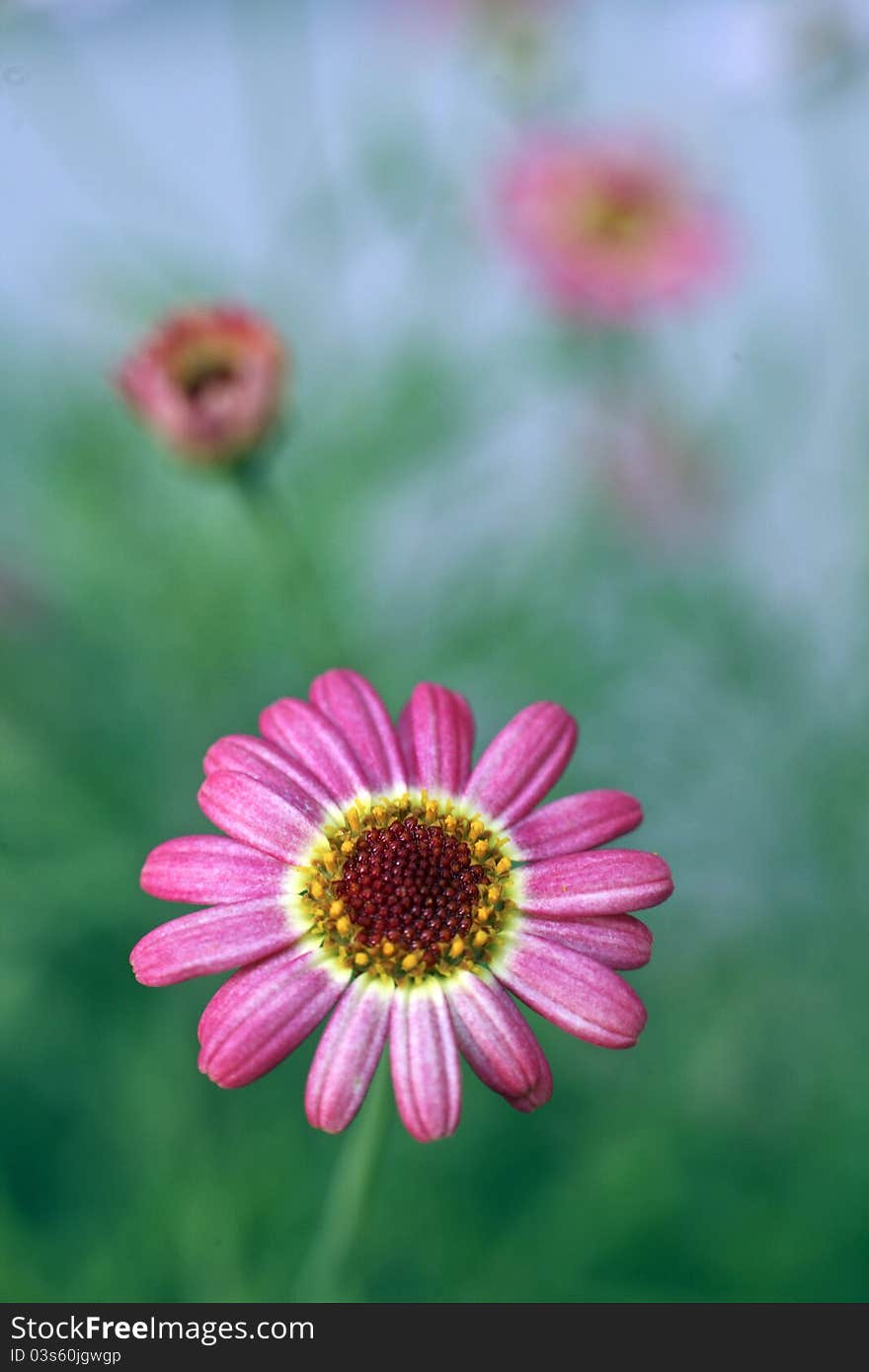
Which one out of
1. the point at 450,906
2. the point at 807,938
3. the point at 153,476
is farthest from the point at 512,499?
the point at 450,906

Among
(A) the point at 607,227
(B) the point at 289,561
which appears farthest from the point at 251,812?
(A) the point at 607,227

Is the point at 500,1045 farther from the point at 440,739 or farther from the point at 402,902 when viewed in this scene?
the point at 440,739

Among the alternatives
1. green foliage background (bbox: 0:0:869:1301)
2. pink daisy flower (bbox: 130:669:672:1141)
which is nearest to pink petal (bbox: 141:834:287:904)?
pink daisy flower (bbox: 130:669:672:1141)

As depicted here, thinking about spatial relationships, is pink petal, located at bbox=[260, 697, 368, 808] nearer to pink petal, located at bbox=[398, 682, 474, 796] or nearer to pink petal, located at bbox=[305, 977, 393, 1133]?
pink petal, located at bbox=[398, 682, 474, 796]

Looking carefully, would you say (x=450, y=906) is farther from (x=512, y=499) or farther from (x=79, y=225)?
(x=79, y=225)

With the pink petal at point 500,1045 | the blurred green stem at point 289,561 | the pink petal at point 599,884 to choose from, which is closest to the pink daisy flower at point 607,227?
the blurred green stem at point 289,561

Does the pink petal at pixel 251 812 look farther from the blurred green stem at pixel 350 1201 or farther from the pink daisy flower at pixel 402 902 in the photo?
the blurred green stem at pixel 350 1201
